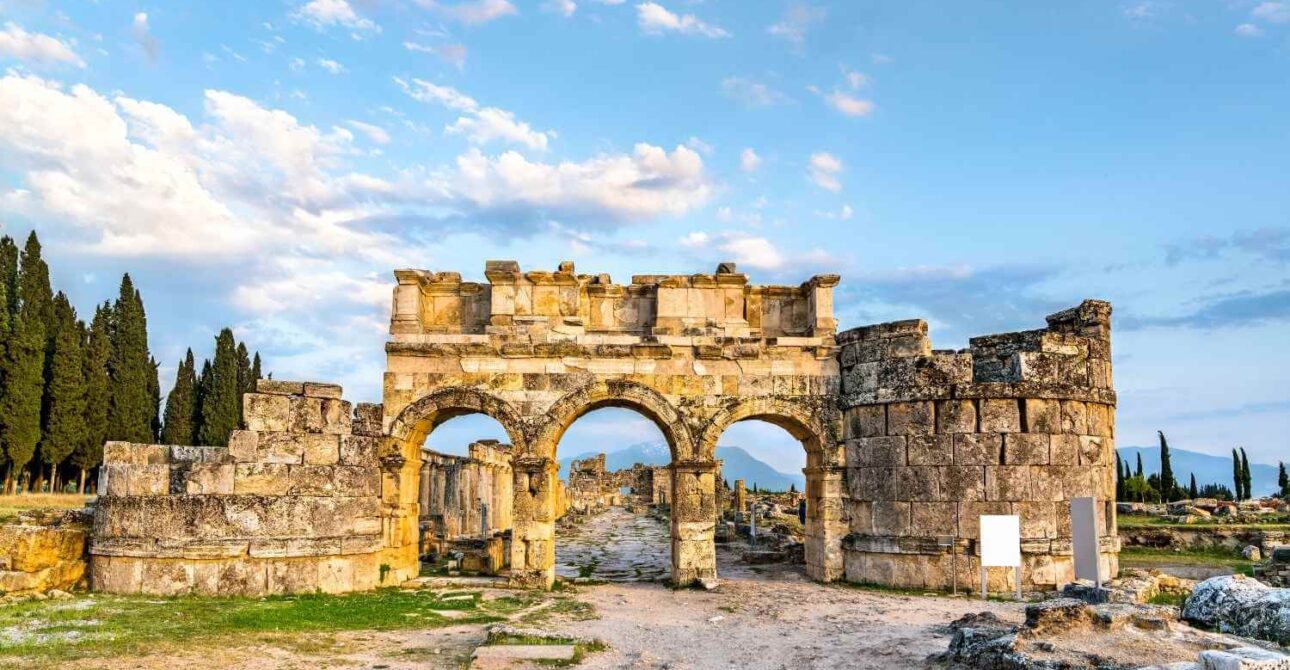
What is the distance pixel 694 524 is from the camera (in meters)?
14.1

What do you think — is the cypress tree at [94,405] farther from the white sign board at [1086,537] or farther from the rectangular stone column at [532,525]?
the white sign board at [1086,537]

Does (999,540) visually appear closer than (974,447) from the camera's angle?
Yes

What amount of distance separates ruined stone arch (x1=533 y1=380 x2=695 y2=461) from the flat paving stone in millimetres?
5742

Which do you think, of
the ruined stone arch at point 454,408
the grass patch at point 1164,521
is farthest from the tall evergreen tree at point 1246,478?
the ruined stone arch at point 454,408

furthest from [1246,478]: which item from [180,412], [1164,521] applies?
[180,412]

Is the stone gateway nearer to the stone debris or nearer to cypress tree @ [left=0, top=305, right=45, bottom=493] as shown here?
the stone debris

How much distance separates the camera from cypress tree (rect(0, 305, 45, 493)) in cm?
3012

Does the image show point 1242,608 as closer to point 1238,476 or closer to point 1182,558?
point 1182,558

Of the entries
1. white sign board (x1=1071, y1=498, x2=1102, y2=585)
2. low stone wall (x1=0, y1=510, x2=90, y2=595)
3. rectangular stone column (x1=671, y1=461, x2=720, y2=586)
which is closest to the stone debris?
white sign board (x1=1071, y1=498, x2=1102, y2=585)

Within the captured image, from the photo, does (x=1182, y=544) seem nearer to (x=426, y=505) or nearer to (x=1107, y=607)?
(x=1107, y=607)

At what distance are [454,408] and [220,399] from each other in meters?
31.2

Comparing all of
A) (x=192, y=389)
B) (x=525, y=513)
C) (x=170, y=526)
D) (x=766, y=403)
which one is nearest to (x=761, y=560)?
(x=766, y=403)

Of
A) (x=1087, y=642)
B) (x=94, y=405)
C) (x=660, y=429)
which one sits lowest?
(x=1087, y=642)

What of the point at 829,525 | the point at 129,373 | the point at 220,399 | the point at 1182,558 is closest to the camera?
the point at 829,525
